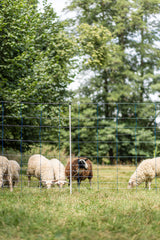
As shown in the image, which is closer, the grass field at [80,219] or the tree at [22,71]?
the grass field at [80,219]

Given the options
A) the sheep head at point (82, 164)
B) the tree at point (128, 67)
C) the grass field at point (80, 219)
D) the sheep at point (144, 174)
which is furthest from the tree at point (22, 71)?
the tree at point (128, 67)

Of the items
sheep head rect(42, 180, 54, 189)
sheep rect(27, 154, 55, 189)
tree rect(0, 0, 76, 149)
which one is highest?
tree rect(0, 0, 76, 149)

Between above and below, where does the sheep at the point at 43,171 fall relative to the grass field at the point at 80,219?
above

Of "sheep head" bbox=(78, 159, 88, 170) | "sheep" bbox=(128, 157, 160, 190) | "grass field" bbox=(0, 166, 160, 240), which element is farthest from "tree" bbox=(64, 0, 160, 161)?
"grass field" bbox=(0, 166, 160, 240)

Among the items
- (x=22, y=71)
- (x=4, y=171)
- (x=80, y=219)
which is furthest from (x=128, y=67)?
(x=80, y=219)

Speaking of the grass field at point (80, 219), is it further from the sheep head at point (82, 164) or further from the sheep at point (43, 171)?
the sheep head at point (82, 164)

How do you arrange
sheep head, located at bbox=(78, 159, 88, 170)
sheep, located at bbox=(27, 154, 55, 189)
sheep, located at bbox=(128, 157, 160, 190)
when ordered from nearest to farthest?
sheep, located at bbox=(27, 154, 55, 189) < sheep head, located at bbox=(78, 159, 88, 170) < sheep, located at bbox=(128, 157, 160, 190)

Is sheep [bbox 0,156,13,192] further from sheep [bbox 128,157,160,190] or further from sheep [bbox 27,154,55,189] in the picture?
sheep [bbox 128,157,160,190]

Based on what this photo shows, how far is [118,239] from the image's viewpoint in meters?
4.35

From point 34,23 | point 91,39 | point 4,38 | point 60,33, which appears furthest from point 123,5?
point 4,38

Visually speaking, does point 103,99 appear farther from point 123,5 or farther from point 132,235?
point 132,235

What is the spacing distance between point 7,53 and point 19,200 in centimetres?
722

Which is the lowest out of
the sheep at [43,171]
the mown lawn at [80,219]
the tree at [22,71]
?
the mown lawn at [80,219]

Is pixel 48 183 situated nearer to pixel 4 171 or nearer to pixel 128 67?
pixel 4 171
